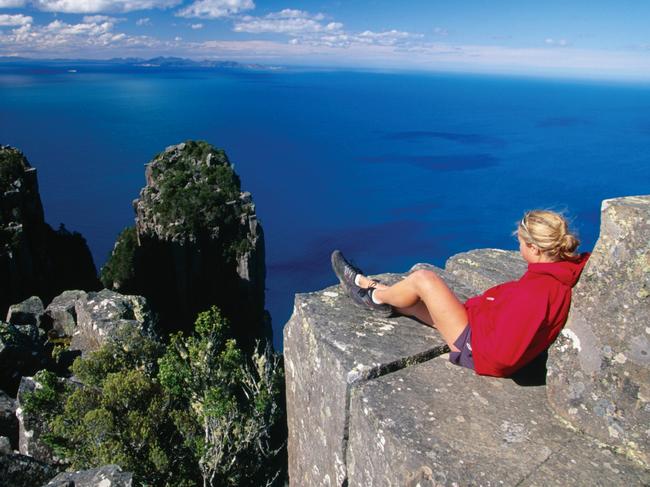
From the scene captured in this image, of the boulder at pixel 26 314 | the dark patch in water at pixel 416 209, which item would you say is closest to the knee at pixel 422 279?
the boulder at pixel 26 314

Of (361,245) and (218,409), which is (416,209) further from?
(218,409)

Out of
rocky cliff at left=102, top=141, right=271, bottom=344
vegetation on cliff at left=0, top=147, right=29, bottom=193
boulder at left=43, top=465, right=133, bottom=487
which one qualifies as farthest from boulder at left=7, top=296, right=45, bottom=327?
rocky cliff at left=102, top=141, right=271, bottom=344

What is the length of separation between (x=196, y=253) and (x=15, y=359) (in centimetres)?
3806

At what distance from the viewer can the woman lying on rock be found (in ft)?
12.9

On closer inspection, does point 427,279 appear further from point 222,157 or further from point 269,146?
point 269,146

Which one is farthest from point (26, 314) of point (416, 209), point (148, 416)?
point (416, 209)

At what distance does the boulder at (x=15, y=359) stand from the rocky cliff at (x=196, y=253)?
3590 centimetres

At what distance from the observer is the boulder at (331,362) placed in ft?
13.7

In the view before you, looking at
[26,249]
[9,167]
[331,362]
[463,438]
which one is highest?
[331,362]

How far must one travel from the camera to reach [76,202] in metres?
114

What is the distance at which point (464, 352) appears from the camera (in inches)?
171

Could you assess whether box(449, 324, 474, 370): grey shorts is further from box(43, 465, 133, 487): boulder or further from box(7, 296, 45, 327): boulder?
box(7, 296, 45, 327): boulder

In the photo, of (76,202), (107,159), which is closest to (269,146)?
(107,159)

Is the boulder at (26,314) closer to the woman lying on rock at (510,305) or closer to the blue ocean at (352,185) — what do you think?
the woman lying on rock at (510,305)
